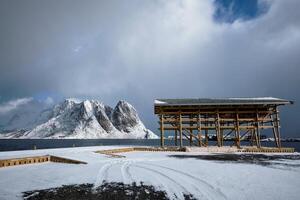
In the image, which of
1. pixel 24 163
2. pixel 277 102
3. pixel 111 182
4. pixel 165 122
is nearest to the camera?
pixel 111 182

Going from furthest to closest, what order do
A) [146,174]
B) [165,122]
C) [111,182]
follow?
1. [165,122]
2. [146,174]
3. [111,182]

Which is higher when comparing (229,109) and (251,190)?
(229,109)

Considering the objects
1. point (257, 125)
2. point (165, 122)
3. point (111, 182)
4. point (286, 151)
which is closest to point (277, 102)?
point (257, 125)

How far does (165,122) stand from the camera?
108 feet

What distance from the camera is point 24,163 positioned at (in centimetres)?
1783

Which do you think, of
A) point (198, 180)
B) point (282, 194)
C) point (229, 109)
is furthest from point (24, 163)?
point (229, 109)

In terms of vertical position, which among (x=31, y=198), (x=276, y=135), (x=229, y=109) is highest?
(x=229, y=109)

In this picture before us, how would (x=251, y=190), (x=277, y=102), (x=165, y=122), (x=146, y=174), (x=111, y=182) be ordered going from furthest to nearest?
(x=165, y=122), (x=277, y=102), (x=146, y=174), (x=111, y=182), (x=251, y=190)

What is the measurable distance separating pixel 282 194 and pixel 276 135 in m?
26.7

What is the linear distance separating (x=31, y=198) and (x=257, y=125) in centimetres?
3187

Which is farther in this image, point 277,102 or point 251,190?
point 277,102

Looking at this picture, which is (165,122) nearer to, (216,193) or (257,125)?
(257,125)

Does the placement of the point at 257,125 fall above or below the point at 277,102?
below

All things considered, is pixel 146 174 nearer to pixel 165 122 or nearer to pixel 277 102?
pixel 165 122
